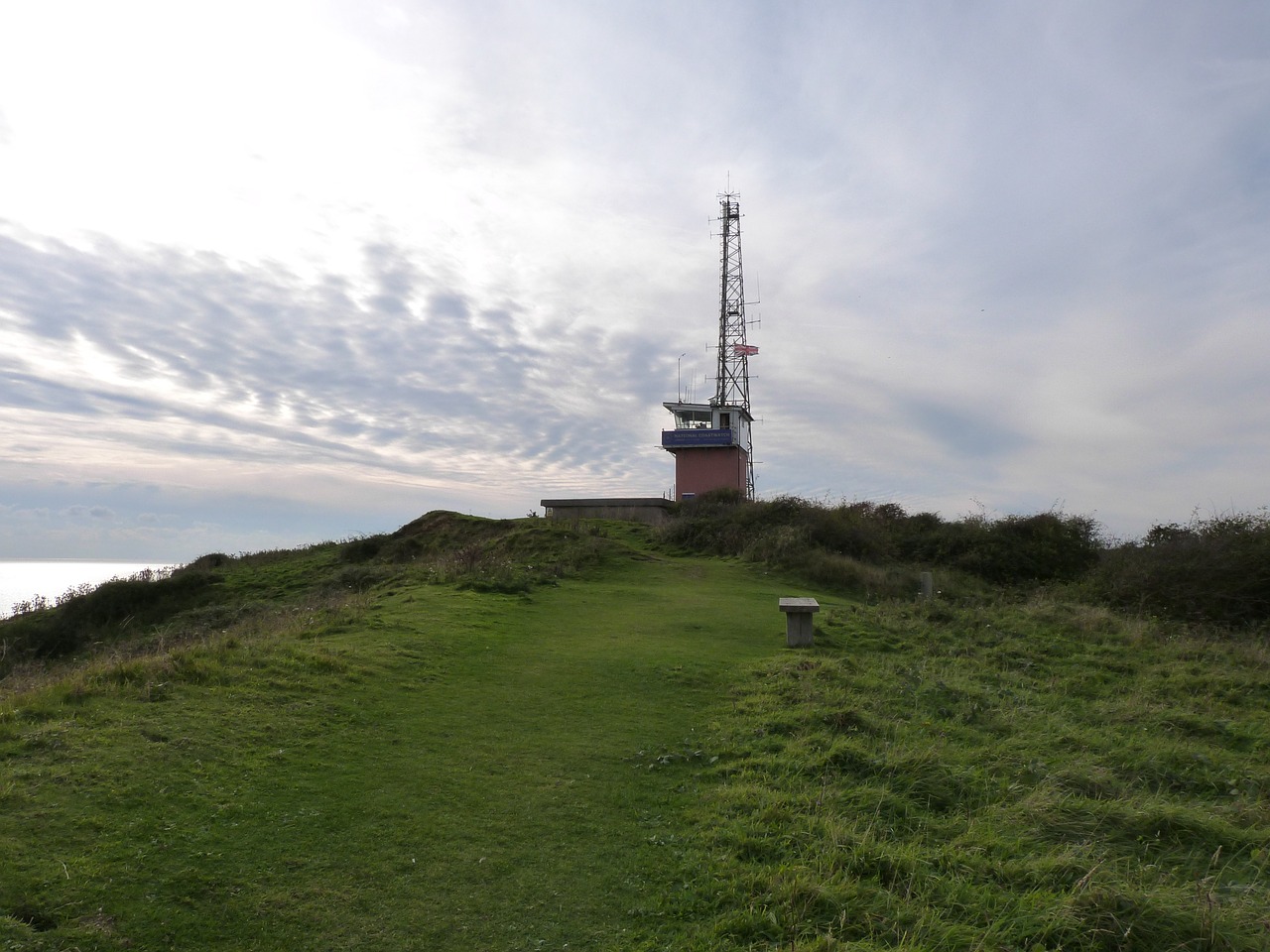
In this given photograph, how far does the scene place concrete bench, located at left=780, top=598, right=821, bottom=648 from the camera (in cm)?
1197

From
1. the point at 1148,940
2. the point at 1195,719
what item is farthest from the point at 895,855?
the point at 1195,719

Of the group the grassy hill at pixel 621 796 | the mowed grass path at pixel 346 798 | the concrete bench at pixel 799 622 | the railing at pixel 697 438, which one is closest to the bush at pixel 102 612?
the grassy hill at pixel 621 796


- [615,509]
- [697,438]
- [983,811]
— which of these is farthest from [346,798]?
[697,438]

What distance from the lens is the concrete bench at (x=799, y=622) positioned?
1197cm

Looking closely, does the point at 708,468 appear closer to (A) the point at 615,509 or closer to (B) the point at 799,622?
(A) the point at 615,509

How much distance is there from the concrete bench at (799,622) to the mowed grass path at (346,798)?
234 cm

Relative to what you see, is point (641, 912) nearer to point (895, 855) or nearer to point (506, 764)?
point (895, 855)

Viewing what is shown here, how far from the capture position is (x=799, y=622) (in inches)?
477

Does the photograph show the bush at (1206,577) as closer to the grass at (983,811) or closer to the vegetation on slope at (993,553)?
the vegetation on slope at (993,553)

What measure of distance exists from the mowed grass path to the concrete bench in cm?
234

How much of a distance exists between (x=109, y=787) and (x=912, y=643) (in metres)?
10.5

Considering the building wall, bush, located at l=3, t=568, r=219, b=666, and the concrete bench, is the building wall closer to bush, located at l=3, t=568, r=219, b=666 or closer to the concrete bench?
bush, located at l=3, t=568, r=219, b=666

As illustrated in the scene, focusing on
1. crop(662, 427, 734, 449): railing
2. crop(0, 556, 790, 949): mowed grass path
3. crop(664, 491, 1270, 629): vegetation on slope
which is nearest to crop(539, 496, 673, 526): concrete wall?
crop(664, 491, 1270, 629): vegetation on slope

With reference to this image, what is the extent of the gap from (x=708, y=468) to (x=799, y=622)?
95.5ft
